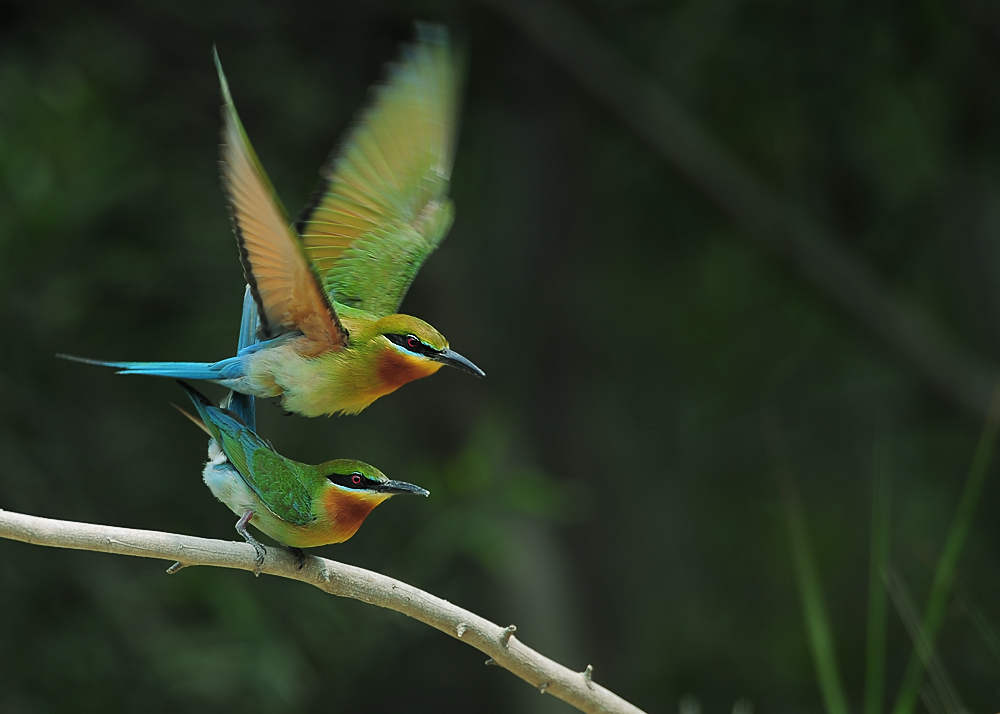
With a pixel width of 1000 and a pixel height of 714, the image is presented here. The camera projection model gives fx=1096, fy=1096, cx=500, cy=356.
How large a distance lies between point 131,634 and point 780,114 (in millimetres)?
4381

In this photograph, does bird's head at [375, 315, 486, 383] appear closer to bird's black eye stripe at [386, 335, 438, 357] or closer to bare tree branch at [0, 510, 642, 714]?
bird's black eye stripe at [386, 335, 438, 357]

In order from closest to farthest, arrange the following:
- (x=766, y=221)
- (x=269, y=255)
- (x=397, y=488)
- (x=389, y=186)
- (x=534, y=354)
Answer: (x=269, y=255)
(x=397, y=488)
(x=389, y=186)
(x=766, y=221)
(x=534, y=354)

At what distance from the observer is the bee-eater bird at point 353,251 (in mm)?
1719

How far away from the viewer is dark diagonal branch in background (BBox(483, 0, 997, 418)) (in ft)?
19.1

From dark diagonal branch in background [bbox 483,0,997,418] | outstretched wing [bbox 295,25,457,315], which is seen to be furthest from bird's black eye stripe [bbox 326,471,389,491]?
dark diagonal branch in background [bbox 483,0,997,418]

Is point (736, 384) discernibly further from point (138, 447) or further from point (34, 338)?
point (34, 338)

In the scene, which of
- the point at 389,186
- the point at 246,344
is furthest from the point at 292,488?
the point at 389,186

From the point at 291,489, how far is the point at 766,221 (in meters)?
4.38

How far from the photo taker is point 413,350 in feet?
5.95

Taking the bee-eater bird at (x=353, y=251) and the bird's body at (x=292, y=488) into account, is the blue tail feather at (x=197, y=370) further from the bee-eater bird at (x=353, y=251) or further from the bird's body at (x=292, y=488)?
the bird's body at (x=292, y=488)

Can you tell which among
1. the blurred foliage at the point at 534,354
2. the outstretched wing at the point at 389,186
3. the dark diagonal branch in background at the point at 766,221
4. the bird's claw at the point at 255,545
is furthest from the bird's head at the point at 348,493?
the dark diagonal branch in background at the point at 766,221

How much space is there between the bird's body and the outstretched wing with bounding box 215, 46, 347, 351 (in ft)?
0.94

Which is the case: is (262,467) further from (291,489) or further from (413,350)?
(413,350)

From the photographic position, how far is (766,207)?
5.91 metres
